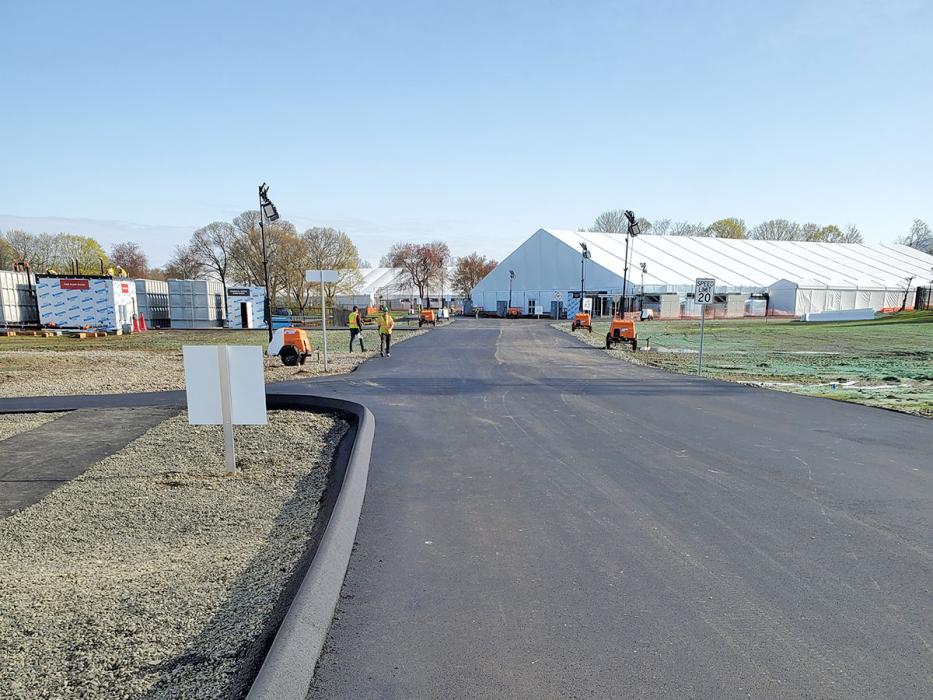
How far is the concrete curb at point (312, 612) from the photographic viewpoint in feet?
7.52

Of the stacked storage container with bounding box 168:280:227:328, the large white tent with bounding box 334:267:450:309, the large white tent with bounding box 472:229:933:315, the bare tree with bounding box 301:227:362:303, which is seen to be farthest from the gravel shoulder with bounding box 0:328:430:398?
the large white tent with bounding box 334:267:450:309

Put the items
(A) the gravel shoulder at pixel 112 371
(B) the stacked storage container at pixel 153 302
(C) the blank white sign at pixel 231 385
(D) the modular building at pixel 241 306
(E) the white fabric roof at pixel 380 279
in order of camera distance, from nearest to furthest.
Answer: (C) the blank white sign at pixel 231 385
(A) the gravel shoulder at pixel 112 371
(B) the stacked storage container at pixel 153 302
(D) the modular building at pixel 241 306
(E) the white fabric roof at pixel 380 279

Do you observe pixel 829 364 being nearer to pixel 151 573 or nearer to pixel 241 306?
pixel 151 573

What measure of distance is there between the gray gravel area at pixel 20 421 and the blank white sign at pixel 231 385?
3.77m

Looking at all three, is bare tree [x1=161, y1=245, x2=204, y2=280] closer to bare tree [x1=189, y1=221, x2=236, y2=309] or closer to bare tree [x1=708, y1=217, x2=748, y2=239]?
bare tree [x1=189, y1=221, x2=236, y2=309]

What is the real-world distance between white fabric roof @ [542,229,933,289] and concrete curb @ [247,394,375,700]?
54671mm

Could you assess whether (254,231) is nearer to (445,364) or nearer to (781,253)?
(445,364)

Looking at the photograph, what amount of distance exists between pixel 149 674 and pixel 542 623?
1.92 m

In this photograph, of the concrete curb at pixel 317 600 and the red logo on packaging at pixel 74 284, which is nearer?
the concrete curb at pixel 317 600

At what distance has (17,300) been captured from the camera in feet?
102

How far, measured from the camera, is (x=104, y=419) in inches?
323

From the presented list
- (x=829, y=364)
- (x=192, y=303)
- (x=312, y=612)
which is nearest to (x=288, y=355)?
(x=312, y=612)

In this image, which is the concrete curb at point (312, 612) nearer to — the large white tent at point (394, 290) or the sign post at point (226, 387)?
the sign post at point (226, 387)

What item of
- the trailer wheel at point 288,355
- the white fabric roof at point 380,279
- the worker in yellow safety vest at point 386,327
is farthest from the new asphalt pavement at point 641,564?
the white fabric roof at point 380,279
